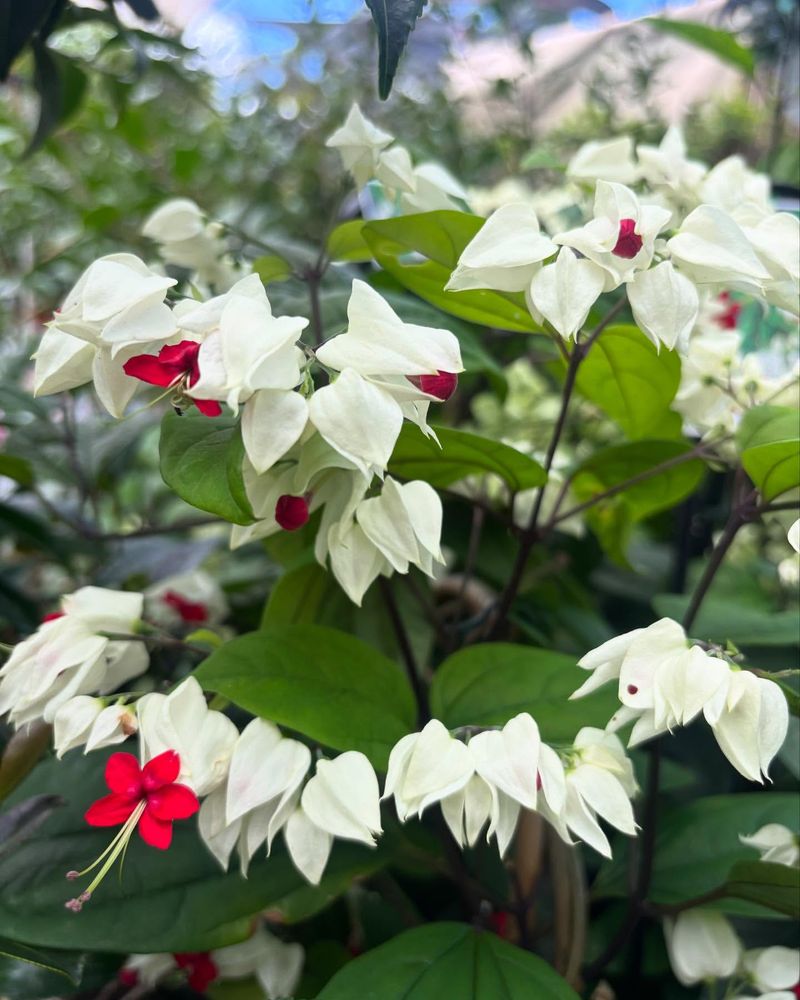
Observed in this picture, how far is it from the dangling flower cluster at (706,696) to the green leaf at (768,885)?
133 millimetres

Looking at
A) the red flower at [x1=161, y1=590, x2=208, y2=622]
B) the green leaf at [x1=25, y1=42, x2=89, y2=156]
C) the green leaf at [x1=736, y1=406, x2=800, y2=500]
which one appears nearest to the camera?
the green leaf at [x1=736, y1=406, x2=800, y2=500]

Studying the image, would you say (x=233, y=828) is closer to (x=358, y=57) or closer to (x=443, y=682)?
(x=443, y=682)

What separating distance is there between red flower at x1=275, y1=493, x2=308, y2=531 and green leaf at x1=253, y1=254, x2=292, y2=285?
246 millimetres

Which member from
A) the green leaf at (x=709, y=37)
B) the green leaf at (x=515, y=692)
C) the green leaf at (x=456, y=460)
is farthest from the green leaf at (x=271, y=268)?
the green leaf at (x=709, y=37)

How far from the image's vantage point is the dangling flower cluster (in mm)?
419

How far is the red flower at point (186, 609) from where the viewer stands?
85 centimetres

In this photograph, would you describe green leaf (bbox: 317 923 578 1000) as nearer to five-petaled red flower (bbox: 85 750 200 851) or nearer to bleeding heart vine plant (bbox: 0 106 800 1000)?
bleeding heart vine plant (bbox: 0 106 800 1000)

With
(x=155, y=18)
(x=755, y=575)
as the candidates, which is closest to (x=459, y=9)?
(x=155, y=18)

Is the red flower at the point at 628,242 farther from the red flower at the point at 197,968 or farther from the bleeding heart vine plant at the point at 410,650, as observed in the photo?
the red flower at the point at 197,968

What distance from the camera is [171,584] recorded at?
2.93 feet

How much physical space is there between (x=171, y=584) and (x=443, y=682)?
38 cm

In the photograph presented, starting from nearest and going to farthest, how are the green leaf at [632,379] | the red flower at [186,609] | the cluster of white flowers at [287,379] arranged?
the cluster of white flowers at [287,379] → the green leaf at [632,379] → the red flower at [186,609]

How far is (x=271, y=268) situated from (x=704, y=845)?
1.67 feet

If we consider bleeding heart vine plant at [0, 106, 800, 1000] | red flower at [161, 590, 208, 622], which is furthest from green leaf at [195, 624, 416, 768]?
red flower at [161, 590, 208, 622]
